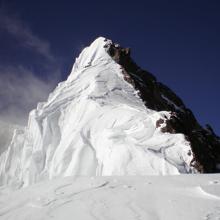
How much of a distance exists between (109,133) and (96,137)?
1597mm

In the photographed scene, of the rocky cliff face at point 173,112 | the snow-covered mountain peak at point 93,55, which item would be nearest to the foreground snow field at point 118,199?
the rocky cliff face at point 173,112

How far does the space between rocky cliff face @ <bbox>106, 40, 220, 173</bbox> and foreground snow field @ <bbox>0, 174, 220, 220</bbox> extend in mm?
8898

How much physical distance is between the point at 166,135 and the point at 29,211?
12852 mm

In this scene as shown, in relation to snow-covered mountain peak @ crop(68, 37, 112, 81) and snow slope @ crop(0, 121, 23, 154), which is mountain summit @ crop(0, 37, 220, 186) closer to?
snow-covered mountain peak @ crop(68, 37, 112, 81)

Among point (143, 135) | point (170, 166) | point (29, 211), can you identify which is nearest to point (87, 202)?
point (29, 211)

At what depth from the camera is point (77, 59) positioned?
41688mm

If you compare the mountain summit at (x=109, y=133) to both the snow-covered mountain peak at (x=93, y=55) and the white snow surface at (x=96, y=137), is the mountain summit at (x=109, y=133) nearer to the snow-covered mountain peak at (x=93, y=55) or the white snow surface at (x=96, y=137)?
the white snow surface at (x=96, y=137)

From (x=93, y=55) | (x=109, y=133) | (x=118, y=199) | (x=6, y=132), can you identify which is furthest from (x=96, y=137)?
(x=6, y=132)

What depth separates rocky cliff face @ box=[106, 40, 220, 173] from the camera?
17.6 meters

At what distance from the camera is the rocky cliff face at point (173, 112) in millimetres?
17625

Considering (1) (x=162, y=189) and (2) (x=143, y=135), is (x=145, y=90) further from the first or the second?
(1) (x=162, y=189)

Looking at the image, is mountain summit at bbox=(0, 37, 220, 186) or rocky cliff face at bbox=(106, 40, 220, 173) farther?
rocky cliff face at bbox=(106, 40, 220, 173)

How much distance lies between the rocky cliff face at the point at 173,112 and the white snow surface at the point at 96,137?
57 centimetres

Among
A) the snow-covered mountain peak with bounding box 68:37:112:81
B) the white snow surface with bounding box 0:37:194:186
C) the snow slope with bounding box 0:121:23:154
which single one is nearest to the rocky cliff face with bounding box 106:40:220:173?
the white snow surface with bounding box 0:37:194:186
